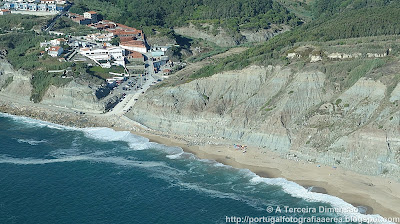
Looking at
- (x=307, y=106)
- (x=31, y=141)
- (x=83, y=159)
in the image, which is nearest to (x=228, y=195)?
(x=307, y=106)

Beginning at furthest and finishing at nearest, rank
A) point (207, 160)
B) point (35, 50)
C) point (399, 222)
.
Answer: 1. point (35, 50)
2. point (207, 160)
3. point (399, 222)

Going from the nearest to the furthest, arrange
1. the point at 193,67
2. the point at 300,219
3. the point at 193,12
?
the point at 300,219 → the point at 193,67 → the point at 193,12

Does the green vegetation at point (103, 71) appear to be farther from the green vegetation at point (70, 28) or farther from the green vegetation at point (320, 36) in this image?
the green vegetation at point (70, 28)

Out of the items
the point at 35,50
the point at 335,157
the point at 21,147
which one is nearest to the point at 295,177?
the point at 335,157

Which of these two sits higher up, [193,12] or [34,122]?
[193,12]

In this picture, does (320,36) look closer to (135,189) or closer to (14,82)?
(135,189)

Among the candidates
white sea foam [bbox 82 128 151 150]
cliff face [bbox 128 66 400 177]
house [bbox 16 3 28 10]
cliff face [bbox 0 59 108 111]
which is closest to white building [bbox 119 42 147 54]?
cliff face [bbox 0 59 108 111]

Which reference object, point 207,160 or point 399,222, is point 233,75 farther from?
point 399,222

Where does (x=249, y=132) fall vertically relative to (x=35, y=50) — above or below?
below
